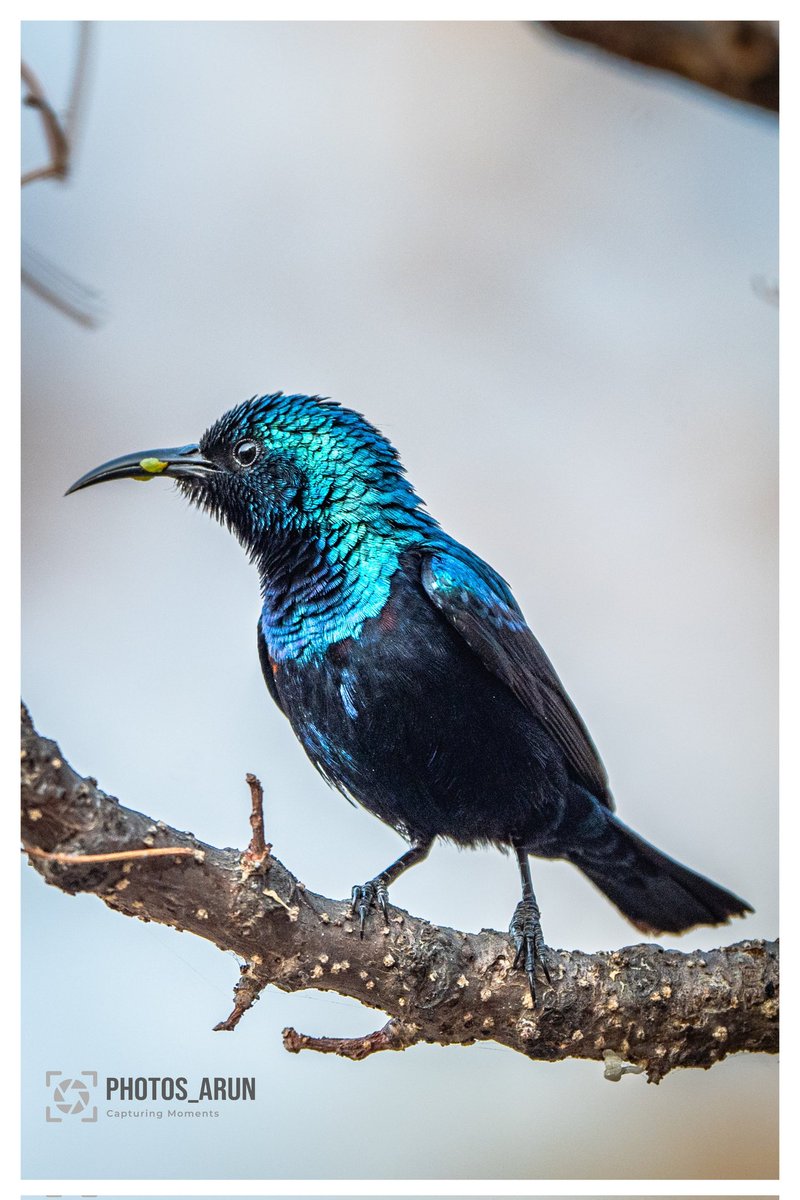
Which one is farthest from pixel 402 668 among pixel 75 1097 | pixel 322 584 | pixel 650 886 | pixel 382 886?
pixel 75 1097

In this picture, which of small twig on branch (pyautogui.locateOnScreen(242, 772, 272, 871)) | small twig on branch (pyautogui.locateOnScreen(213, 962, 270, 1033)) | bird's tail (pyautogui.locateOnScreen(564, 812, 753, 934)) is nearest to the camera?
small twig on branch (pyautogui.locateOnScreen(242, 772, 272, 871))

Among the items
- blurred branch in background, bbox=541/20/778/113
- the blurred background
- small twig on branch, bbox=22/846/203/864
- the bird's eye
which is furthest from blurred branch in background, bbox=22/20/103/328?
small twig on branch, bbox=22/846/203/864

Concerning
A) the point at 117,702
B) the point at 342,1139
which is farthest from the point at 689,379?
the point at 342,1139

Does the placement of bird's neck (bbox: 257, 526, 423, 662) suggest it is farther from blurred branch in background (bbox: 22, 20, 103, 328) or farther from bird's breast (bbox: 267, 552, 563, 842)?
blurred branch in background (bbox: 22, 20, 103, 328)

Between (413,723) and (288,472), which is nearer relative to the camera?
(413,723)

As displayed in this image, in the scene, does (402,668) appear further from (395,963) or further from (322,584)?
(395,963)

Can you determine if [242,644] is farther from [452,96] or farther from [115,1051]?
[452,96]
